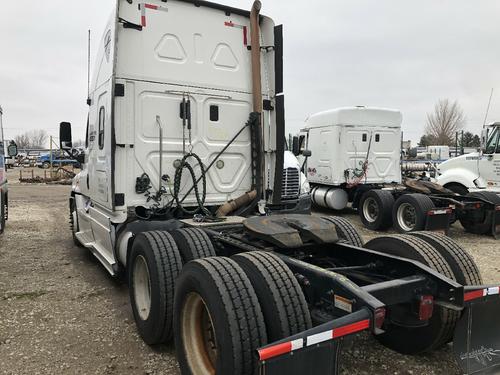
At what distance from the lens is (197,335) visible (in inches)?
116

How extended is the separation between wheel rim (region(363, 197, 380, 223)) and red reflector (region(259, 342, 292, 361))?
29.1 ft

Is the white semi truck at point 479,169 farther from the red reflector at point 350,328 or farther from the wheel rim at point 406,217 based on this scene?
the red reflector at point 350,328

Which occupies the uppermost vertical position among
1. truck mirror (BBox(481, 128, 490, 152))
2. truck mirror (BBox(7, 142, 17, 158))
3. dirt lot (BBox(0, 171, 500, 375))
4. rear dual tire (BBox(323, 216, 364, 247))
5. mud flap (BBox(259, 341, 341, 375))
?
truck mirror (BBox(481, 128, 490, 152))

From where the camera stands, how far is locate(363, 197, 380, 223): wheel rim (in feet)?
35.0

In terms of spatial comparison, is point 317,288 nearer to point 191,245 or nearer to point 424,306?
point 424,306

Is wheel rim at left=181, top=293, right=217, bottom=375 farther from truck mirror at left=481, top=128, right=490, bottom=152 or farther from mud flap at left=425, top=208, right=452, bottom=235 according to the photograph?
truck mirror at left=481, top=128, right=490, bottom=152

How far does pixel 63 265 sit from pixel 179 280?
4163 mm

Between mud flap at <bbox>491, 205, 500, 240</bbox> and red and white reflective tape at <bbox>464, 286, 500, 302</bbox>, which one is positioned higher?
red and white reflective tape at <bbox>464, 286, 500, 302</bbox>

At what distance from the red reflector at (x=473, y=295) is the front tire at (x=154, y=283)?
7.00ft

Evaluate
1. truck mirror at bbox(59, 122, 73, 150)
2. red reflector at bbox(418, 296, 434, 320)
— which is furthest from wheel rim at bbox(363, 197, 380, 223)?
red reflector at bbox(418, 296, 434, 320)

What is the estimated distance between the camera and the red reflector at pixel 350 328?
2.26 m

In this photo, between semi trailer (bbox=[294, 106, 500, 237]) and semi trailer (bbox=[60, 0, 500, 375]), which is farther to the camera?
semi trailer (bbox=[294, 106, 500, 237])

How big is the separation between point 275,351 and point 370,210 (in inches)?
364

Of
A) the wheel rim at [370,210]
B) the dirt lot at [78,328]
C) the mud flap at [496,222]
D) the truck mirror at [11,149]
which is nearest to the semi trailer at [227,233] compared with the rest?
the dirt lot at [78,328]
